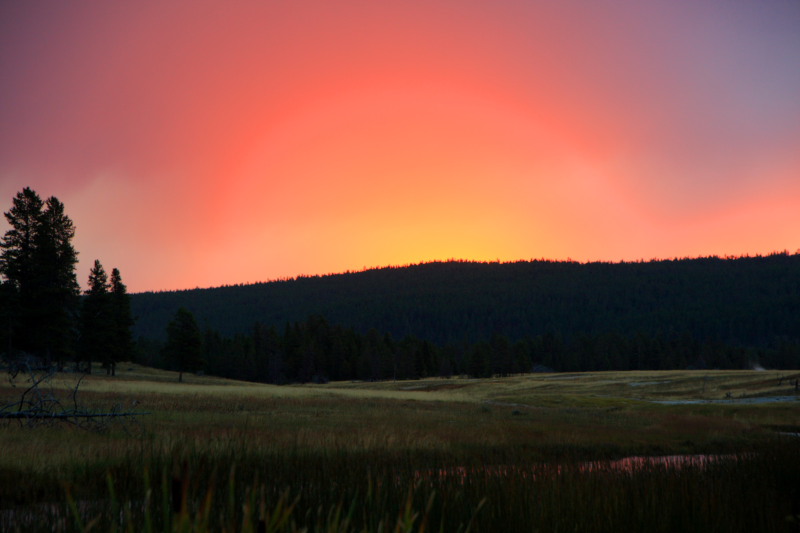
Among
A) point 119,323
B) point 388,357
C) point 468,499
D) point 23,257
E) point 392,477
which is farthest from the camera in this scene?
point 388,357

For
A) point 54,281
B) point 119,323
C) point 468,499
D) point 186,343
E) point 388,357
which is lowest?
point 388,357

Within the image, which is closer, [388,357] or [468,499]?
[468,499]

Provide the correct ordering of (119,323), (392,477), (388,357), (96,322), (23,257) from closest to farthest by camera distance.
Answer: (392,477)
(23,257)
(96,322)
(119,323)
(388,357)

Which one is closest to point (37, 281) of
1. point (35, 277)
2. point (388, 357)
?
point (35, 277)

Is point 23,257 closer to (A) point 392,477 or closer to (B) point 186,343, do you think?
(B) point 186,343

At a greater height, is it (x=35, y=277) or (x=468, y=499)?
(x=35, y=277)

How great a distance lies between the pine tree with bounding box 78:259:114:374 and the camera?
2494 inches

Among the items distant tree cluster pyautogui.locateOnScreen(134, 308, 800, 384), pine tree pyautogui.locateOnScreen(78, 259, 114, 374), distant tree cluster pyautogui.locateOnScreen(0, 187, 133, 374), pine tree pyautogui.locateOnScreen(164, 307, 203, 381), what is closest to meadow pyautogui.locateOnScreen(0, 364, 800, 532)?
distant tree cluster pyautogui.locateOnScreen(0, 187, 133, 374)

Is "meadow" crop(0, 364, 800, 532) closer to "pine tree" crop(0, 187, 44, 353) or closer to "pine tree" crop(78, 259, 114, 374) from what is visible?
"pine tree" crop(0, 187, 44, 353)

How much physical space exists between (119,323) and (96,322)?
17.0 feet

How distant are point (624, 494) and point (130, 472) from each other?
23.6 ft

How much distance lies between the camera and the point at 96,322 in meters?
64.0

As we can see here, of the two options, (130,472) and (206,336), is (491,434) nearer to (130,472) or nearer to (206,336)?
(130,472)

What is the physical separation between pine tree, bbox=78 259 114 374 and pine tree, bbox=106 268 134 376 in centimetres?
61
